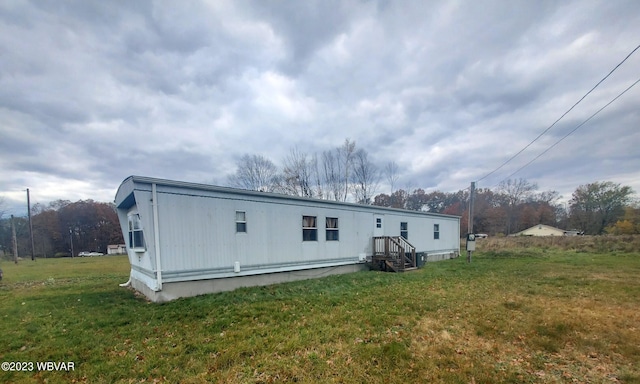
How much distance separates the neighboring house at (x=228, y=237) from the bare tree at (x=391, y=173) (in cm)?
1899

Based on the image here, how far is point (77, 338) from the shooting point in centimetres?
464

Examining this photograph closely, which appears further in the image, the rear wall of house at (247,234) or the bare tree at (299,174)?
the bare tree at (299,174)

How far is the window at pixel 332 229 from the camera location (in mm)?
11047

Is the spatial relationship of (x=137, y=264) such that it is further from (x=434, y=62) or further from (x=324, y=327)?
(x=434, y=62)

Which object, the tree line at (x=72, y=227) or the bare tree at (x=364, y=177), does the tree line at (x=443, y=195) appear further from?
the tree line at (x=72, y=227)

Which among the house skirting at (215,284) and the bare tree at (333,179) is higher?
the bare tree at (333,179)

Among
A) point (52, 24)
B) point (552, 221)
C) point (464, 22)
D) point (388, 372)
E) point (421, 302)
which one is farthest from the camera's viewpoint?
point (552, 221)

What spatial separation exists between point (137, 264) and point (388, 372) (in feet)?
29.1

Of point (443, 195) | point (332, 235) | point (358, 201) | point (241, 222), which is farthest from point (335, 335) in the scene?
point (443, 195)

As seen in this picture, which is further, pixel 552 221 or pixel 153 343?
pixel 552 221

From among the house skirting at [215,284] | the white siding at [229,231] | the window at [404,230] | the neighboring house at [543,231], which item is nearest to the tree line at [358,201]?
the neighboring house at [543,231]

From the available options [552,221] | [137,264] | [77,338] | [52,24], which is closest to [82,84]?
[52,24]

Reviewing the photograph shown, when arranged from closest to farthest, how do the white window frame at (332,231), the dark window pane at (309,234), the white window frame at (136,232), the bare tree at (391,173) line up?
1. the white window frame at (136,232)
2. the dark window pane at (309,234)
3. the white window frame at (332,231)
4. the bare tree at (391,173)

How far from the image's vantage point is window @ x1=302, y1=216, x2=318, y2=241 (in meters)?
10.1
